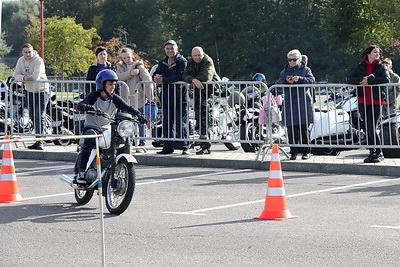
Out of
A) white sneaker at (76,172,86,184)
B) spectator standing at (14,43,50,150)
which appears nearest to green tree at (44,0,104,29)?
spectator standing at (14,43,50,150)

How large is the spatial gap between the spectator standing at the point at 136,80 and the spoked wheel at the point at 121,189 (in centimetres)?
649

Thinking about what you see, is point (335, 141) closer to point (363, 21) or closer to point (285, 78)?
point (285, 78)

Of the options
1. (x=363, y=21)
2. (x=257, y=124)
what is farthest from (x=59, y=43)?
(x=257, y=124)

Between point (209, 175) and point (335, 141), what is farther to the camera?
point (335, 141)

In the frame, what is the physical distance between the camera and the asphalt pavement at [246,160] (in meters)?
13.6

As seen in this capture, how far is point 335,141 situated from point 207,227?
661 cm

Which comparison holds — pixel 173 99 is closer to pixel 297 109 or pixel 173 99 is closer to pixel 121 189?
pixel 297 109

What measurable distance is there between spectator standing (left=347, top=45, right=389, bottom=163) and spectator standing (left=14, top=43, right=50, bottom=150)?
6.26 m

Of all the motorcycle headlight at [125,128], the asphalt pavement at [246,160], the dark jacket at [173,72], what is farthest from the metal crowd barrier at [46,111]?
the motorcycle headlight at [125,128]

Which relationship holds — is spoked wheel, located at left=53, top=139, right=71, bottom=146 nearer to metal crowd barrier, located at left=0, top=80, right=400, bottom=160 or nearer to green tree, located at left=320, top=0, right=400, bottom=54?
metal crowd barrier, located at left=0, top=80, right=400, bottom=160

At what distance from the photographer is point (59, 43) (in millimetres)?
64375

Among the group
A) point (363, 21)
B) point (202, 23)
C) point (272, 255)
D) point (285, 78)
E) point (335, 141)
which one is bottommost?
point (272, 255)

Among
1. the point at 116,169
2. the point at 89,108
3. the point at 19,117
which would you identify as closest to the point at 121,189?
the point at 116,169

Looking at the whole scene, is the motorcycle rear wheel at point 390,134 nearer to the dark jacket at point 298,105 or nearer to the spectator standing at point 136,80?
the dark jacket at point 298,105
